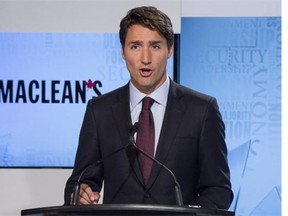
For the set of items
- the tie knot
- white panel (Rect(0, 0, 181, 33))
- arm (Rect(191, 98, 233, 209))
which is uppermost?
white panel (Rect(0, 0, 181, 33))

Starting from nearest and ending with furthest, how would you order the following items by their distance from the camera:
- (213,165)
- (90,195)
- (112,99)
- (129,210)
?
(129,210) → (90,195) → (213,165) → (112,99)

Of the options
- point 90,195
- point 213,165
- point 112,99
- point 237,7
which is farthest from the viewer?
point 237,7

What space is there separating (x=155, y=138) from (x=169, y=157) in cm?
12

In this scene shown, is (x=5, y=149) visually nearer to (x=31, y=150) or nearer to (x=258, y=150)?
(x=31, y=150)

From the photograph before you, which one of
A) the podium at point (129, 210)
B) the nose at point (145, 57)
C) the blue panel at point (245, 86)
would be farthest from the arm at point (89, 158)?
the blue panel at point (245, 86)

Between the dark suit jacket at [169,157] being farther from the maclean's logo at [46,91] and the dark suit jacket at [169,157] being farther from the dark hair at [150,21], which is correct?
the maclean's logo at [46,91]

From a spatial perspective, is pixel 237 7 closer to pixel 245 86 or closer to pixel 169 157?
pixel 245 86

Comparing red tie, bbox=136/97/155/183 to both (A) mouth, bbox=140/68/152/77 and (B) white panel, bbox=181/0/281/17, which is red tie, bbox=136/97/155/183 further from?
(B) white panel, bbox=181/0/281/17

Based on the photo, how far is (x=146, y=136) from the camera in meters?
2.78

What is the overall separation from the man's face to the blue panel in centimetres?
172

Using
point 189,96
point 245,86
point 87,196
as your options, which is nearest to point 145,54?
point 189,96

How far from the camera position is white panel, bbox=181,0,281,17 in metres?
4.49

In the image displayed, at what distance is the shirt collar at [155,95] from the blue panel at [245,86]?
1640 mm

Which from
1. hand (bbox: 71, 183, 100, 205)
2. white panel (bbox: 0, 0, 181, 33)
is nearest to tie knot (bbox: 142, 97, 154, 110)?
hand (bbox: 71, 183, 100, 205)
